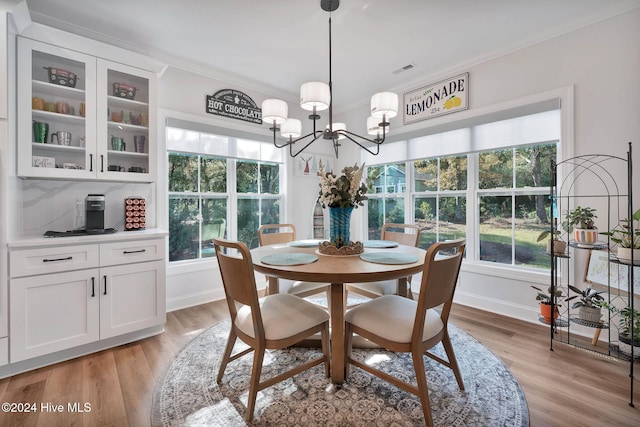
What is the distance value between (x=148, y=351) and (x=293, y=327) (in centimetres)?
143

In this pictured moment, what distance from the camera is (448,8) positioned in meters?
2.24

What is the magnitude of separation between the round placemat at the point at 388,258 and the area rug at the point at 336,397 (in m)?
0.77

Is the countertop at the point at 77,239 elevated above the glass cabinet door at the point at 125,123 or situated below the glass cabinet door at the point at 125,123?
below

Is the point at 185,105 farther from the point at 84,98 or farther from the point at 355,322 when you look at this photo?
the point at 355,322

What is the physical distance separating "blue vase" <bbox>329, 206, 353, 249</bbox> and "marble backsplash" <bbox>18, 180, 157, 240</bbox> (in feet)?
6.82

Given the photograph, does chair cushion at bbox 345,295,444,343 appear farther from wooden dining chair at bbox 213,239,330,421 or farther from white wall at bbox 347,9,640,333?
white wall at bbox 347,9,640,333

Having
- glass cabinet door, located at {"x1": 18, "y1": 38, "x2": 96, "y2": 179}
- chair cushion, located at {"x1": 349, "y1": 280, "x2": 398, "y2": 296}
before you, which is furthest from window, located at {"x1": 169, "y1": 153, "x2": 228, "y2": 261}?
chair cushion, located at {"x1": 349, "y1": 280, "x2": 398, "y2": 296}

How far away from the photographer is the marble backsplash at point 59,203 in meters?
2.33

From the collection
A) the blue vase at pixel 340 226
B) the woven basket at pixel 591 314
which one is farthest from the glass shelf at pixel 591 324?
the blue vase at pixel 340 226

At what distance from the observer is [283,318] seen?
5.32 ft

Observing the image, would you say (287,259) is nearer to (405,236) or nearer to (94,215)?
(405,236)

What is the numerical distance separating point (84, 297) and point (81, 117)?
143 cm

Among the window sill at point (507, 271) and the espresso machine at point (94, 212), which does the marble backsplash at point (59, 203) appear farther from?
the window sill at point (507, 271)

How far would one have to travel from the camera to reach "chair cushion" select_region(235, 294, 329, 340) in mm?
1547
